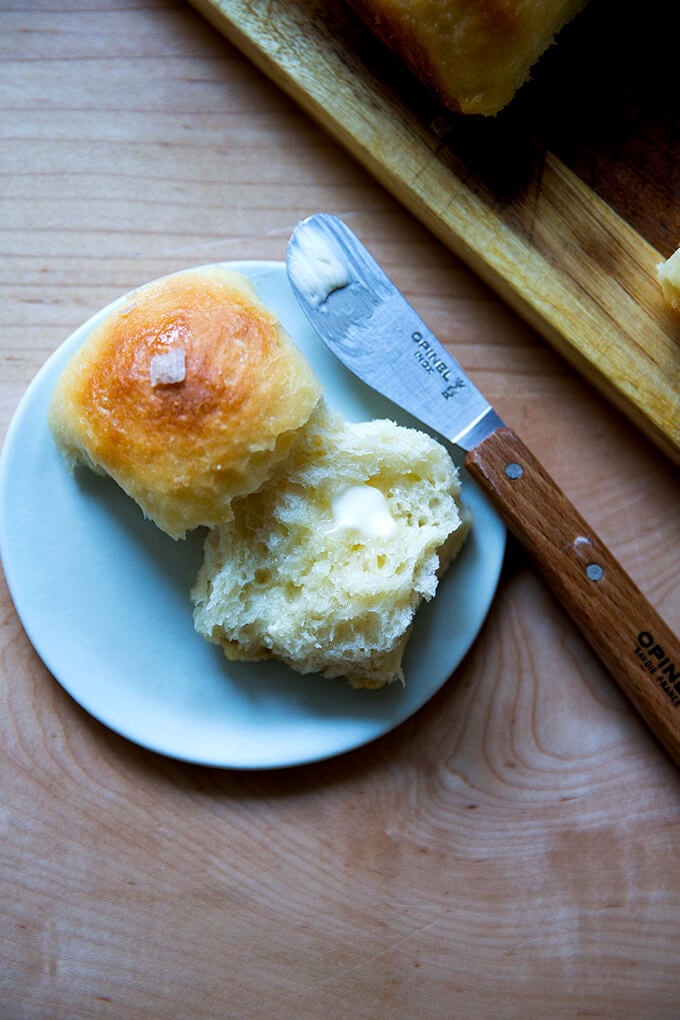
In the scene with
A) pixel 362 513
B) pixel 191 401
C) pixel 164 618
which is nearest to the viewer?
pixel 191 401

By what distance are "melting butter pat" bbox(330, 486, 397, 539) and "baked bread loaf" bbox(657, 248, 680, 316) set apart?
2.05 feet

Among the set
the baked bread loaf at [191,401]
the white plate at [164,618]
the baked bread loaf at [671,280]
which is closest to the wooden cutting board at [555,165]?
the baked bread loaf at [671,280]

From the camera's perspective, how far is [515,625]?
1491mm

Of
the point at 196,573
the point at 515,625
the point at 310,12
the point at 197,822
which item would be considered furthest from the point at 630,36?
the point at 197,822

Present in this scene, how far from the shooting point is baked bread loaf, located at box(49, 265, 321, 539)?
1.19 meters

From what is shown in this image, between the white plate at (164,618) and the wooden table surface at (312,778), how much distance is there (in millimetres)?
110

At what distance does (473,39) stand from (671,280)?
1.71 feet

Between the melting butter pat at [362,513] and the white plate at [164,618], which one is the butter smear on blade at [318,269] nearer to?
the white plate at [164,618]

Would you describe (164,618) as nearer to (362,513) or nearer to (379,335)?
(362,513)

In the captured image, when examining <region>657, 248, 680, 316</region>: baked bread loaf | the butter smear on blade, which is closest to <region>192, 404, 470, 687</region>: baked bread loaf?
the butter smear on blade

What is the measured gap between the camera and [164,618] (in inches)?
55.7

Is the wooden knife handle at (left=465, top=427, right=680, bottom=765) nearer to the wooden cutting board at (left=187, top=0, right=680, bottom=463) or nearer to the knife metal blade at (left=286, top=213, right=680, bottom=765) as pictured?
the knife metal blade at (left=286, top=213, right=680, bottom=765)

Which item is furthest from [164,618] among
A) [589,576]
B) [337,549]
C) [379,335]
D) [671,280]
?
[671,280]

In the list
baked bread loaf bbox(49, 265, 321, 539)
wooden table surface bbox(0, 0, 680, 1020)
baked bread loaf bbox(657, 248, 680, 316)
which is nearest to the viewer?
baked bread loaf bbox(49, 265, 321, 539)
